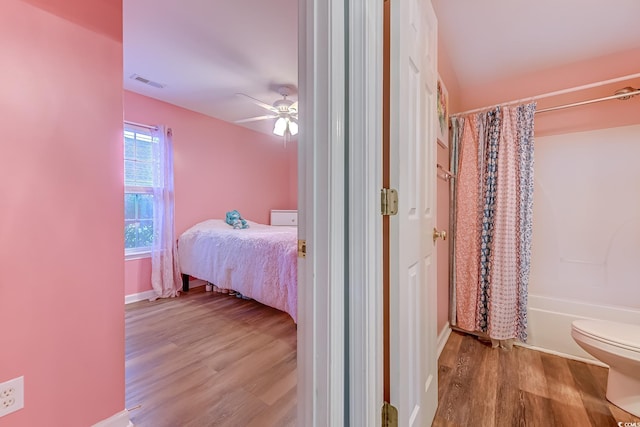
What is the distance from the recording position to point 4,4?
0.91 meters

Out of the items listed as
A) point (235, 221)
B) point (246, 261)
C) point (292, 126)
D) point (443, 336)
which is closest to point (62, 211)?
point (246, 261)

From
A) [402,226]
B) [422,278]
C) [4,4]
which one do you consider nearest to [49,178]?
[4,4]

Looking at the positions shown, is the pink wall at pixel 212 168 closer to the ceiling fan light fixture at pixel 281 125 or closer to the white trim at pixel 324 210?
the ceiling fan light fixture at pixel 281 125

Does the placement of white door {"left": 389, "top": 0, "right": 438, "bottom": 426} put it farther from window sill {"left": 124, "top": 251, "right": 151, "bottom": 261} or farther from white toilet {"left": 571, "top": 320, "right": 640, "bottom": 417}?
window sill {"left": 124, "top": 251, "right": 151, "bottom": 261}

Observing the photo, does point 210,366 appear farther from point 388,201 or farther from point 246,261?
point 388,201

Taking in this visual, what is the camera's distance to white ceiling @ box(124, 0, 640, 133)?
1619mm

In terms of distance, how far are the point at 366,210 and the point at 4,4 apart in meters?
1.45

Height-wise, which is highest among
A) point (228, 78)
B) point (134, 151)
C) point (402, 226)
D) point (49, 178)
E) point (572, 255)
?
point (228, 78)

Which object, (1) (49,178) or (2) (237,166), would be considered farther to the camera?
(2) (237,166)

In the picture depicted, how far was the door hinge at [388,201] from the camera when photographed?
2.87 ft

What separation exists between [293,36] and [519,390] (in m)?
2.80

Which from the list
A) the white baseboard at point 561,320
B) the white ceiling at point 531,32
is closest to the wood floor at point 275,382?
the white baseboard at point 561,320

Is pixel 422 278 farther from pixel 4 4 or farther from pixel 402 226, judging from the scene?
pixel 4 4

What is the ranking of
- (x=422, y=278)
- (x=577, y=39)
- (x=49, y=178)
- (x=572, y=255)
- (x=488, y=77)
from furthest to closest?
(x=488, y=77)
(x=572, y=255)
(x=577, y=39)
(x=422, y=278)
(x=49, y=178)
